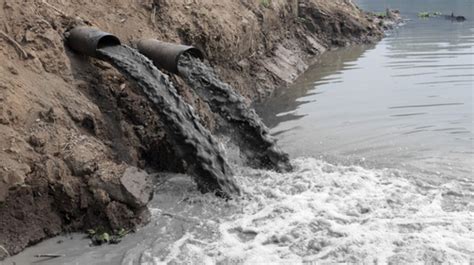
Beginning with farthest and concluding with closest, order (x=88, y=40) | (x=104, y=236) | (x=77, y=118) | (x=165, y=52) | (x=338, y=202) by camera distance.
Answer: (x=165, y=52) → (x=88, y=40) → (x=77, y=118) → (x=338, y=202) → (x=104, y=236)

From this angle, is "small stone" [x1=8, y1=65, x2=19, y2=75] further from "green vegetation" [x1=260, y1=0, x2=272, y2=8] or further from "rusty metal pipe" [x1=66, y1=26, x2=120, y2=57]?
"green vegetation" [x1=260, y1=0, x2=272, y2=8]

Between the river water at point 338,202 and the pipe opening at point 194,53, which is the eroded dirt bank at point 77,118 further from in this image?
the pipe opening at point 194,53

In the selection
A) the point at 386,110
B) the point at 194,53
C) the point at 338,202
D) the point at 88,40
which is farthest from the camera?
the point at 386,110

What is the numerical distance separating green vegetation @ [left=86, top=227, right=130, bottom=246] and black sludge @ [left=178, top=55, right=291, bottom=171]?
2525 mm

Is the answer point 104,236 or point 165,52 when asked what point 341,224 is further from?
point 165,52

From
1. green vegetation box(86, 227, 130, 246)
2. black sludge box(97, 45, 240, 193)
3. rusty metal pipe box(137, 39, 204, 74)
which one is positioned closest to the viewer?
green vegetation box(86, 227, 130, 246)

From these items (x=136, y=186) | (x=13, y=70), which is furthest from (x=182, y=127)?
(x=13, y=70)

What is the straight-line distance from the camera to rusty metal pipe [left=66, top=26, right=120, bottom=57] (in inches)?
273

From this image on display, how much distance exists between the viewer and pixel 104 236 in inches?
212

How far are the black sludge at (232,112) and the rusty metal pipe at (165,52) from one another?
148 mm

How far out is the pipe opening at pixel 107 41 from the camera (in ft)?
23.0

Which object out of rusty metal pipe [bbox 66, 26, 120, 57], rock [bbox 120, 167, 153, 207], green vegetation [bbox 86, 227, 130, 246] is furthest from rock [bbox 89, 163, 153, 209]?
rusty metal pipe [bbox 66, 26, 120, 57]

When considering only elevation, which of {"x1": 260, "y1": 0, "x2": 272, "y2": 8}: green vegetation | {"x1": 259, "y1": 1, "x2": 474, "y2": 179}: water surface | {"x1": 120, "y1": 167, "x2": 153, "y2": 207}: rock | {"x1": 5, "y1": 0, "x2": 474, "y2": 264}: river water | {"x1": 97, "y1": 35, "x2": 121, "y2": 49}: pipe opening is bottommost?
{"x1": 259, "y1": 1, "x2": 474, "y2": 179}: water surface

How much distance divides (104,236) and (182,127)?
1.73 meters
